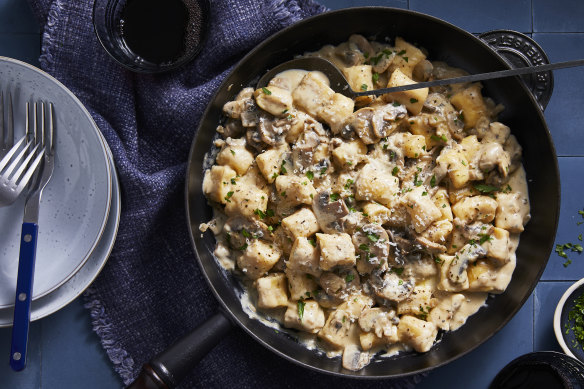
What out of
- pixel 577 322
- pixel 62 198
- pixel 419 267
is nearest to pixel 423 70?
pixel 419 267

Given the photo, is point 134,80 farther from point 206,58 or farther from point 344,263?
point 344,263

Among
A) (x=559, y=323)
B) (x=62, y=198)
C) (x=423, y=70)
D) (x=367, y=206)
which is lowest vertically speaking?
(x=559, y=323)

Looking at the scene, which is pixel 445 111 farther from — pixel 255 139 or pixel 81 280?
pixel 81 280

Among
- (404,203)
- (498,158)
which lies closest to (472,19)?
(498,158)

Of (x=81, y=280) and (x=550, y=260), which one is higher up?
(x=550, y=260)

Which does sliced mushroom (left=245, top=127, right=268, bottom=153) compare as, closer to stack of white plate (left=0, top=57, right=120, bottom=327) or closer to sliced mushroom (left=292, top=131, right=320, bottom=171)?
sliced mushroom (left=292, top=131, right=320, bottom=171)

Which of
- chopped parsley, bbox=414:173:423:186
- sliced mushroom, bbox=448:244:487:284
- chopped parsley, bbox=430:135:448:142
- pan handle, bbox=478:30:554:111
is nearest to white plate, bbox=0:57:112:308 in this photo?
chopped parsley, bbox=414:173:423:186
